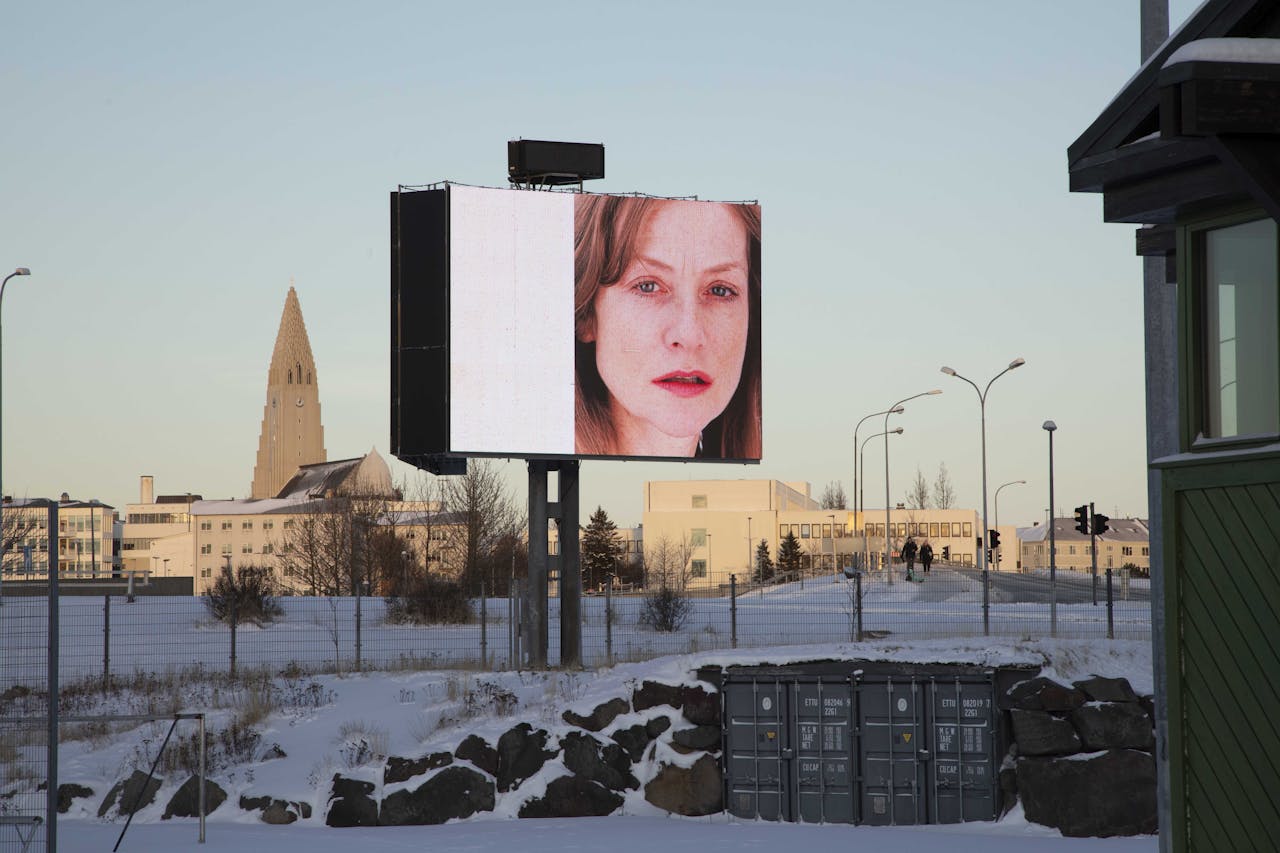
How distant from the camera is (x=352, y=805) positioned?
2170 centimetres

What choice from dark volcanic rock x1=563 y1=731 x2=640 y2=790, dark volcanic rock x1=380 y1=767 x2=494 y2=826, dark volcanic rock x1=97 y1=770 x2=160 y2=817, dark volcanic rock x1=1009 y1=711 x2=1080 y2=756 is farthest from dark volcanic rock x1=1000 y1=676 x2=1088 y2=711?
dark volcanic rock x1=97 y1=770 x2=160 y2=817

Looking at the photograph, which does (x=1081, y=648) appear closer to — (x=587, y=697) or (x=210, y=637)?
(x=587, y=697)

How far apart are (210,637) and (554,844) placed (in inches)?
767

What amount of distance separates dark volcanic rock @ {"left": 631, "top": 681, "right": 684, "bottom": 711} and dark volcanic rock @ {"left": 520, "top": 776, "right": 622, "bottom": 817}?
1464 mm

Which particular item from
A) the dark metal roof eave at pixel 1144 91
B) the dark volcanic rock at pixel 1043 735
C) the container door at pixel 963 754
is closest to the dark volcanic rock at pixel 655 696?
the container door at pixel 963 754

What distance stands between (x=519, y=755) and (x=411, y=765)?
5.39 ft

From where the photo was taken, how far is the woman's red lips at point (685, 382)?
27703 mm

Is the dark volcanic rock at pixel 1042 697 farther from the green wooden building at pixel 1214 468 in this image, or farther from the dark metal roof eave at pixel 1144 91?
the dark metal roof eave at pixel 1144 91

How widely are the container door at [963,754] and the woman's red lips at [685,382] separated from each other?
28.4ft

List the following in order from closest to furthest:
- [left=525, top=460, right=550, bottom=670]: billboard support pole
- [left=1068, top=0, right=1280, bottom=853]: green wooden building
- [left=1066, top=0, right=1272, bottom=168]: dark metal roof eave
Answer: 1. [left=1066, top=0, right=1272, bottom=168]: dark metal roof eave
2. [left=1068, top=0, right=1280, bottom=853]: green wooden building
3. [left=525, top=460, right=550, bottom=670]: billboard support pole

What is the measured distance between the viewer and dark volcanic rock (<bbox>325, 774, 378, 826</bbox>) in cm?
2159

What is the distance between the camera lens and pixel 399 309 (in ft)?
87.8

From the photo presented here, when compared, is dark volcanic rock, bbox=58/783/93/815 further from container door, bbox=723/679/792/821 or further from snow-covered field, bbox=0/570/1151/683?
container door, bbox=723/679/792/821

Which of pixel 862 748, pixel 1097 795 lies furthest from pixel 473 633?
pixel 1097 795
